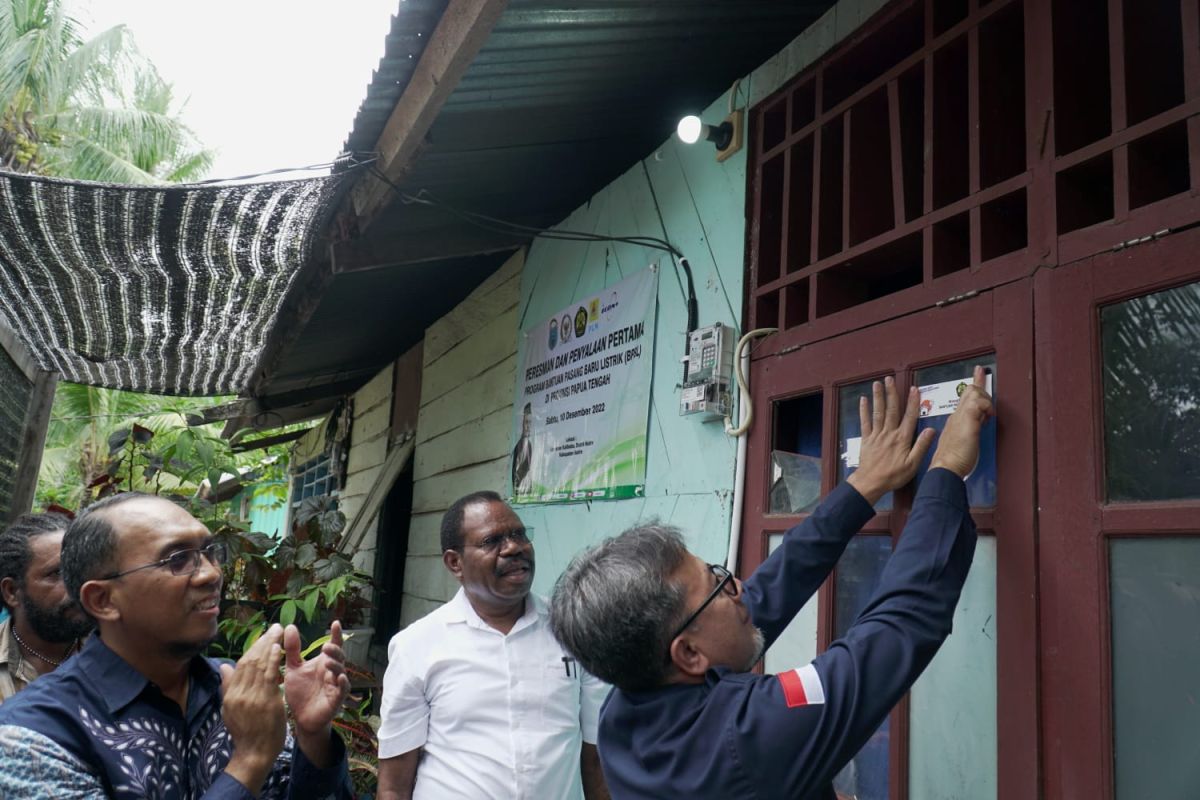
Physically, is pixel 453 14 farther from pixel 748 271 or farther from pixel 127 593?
pixel 127 593

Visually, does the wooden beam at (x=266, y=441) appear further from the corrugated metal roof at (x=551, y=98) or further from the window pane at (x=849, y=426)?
the window pane at (x=849, y=426)

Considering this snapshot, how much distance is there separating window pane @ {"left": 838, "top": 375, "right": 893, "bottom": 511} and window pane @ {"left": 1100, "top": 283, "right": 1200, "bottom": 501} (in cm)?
66

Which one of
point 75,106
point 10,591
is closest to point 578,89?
point 10,591

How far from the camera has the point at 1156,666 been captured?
1.57m

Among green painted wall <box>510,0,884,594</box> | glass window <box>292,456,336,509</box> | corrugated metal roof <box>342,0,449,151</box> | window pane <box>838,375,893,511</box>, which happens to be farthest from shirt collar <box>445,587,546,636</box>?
glass window <box>292,456,336,509</box>

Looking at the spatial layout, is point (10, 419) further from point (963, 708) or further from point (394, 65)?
point (963, 708)

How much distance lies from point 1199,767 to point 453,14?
247 centimetres

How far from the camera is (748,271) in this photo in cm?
289

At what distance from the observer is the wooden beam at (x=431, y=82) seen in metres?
2.44

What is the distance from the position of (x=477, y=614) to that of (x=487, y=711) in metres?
0.29

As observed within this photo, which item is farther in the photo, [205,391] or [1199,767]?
[205,391]

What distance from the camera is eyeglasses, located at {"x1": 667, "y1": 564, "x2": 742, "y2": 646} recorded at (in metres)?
Result: 1.58

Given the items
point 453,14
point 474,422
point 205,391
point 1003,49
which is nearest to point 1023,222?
point 1003,49

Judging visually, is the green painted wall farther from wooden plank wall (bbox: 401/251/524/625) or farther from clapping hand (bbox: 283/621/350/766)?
clapping hand (bbox: 283/621/350/766)
